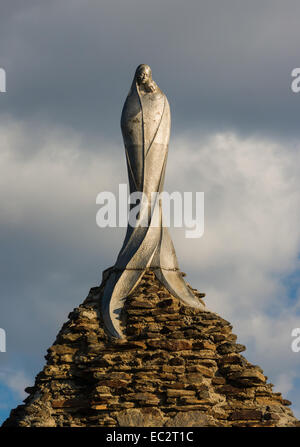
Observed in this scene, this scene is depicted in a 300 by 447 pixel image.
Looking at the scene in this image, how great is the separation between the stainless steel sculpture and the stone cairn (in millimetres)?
438

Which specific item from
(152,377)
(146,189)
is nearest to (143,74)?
(146,189)

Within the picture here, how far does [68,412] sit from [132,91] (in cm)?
783

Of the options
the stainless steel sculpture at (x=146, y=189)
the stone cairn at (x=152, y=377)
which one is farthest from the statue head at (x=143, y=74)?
the stone cairn at (x=152, y=377)

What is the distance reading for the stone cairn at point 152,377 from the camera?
23.0 m

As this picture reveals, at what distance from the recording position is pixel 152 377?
23.4m

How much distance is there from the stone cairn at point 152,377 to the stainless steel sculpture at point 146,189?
1.44 feet

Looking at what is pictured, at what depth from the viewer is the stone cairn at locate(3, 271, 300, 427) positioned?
2303 cm

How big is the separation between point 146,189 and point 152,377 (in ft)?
16.0

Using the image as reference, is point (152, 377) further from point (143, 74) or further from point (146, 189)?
point (143, 74)

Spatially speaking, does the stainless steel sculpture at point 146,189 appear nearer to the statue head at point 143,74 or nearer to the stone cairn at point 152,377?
the statue head at point 143,74

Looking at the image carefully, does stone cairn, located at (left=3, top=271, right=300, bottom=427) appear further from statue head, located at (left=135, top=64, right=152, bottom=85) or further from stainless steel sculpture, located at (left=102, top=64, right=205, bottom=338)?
statue head, located at (left=135, top=64, right=152, bottom=85)

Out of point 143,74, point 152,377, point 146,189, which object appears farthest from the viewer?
point 143,74

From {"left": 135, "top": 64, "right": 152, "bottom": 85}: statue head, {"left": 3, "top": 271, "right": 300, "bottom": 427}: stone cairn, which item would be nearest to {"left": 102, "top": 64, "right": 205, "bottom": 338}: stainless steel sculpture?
{"left": 135, "top": 64, "right": 152, "bottom": 85}: statue head

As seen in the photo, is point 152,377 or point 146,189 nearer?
point 152,377
